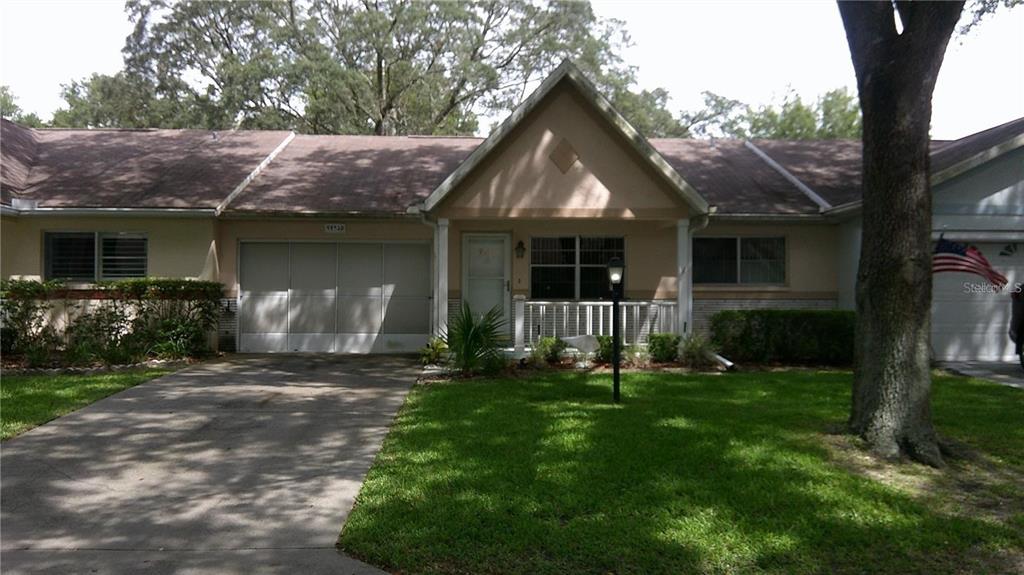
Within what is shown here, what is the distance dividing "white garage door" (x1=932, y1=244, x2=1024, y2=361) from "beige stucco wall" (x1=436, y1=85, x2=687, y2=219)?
534cm

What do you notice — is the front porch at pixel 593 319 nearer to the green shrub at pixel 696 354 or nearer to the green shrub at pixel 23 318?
the green shrub at pixel 696 354

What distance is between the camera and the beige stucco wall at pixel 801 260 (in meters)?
14.2

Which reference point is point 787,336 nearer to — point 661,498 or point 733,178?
point 733,178

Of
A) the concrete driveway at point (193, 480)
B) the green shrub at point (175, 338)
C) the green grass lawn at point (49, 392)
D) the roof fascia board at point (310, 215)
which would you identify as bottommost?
the concrete driveway at point (193, 480)

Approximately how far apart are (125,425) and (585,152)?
26.5 ft

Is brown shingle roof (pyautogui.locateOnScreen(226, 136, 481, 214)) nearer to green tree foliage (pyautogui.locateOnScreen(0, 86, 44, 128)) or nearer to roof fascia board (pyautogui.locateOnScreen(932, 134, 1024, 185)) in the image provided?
roof fascia board (pyautogui.locateOnScreen(932, 134, 1024, 185))

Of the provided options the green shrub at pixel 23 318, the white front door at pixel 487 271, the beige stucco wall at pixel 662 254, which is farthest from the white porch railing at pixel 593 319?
the green shrub at pixel 23 318

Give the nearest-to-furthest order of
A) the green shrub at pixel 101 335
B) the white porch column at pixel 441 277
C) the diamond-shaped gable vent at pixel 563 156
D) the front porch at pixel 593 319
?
1. the green shrub at pixel 101 335
2. the diamond-shaped gable vent at pixel 563 156
3. the white porch column at pixel 441 277
4. the front porch at pixel 593 319

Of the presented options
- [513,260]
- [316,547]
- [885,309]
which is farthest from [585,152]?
[316,547]

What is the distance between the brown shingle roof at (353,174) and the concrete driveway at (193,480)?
4.92 m

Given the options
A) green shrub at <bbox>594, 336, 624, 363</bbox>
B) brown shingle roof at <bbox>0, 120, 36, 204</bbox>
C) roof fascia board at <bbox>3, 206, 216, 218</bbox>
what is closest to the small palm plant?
green shrub at <bbox>594, 336, 624, 363</bbox>

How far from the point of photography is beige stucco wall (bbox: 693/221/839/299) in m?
14.2

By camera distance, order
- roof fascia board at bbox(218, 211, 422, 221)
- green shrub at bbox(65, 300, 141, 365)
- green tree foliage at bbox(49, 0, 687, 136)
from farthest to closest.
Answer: green tree foliage at bbox(49, 0, 687, 136), roof fascia board at bbox(218, 211, 422, 221), green shrub at bbox(65, 300, 141, 365)

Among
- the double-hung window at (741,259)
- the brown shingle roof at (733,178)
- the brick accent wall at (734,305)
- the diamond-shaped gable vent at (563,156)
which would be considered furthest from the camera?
the double-hung window at (741,259)
